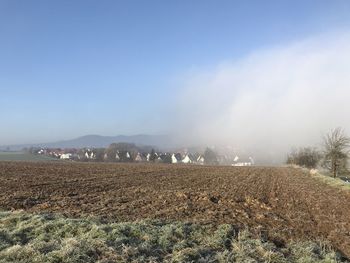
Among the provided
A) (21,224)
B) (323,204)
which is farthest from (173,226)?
(323,204)

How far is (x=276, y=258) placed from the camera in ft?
34.3

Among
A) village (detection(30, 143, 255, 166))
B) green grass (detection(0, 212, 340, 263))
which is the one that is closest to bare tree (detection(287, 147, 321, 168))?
village (detection(30, 143, 255, 166))

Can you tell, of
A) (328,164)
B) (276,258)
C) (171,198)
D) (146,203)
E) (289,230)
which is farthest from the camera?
(328,164)

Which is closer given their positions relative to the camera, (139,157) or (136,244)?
(136,244)

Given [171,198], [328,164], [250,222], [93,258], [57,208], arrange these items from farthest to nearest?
1. [328,164]
2. [171,198]
3. [57,208]
4. [250,222]
5. [93,258]

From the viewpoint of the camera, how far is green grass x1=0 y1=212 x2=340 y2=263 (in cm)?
956

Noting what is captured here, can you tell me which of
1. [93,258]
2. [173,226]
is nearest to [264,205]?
[173,226]

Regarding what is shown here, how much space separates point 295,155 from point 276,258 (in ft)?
352

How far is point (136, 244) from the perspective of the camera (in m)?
10.8

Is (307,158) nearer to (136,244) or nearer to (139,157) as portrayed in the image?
(139,157)

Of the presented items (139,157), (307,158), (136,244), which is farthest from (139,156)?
(136,244)

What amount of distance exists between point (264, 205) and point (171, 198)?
450cm

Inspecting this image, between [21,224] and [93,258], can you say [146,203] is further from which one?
[93,258]

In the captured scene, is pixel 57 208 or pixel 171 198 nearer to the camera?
pixel 57 208
